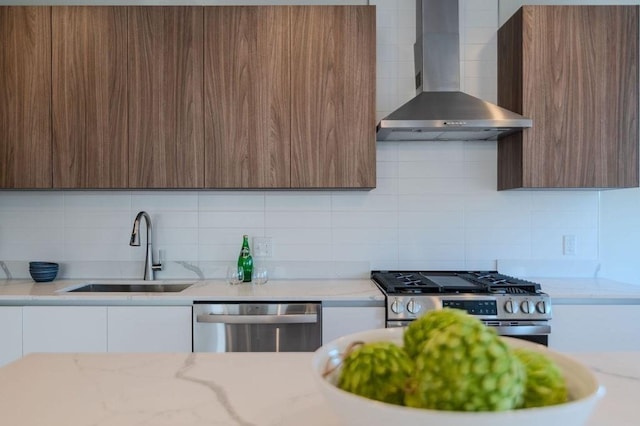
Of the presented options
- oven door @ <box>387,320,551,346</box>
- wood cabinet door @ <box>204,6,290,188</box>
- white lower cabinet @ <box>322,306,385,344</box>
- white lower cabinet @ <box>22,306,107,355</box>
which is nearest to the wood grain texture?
wood cabinet door @ <box>204,6,290,188</box>

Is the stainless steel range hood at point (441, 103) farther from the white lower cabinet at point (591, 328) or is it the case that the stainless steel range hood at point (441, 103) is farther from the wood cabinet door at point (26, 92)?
the wood cabinet door at point (26, 92)

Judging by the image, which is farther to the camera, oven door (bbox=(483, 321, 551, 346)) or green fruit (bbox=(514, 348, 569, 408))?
oven door (bbox=(483, 321, 551, 346))

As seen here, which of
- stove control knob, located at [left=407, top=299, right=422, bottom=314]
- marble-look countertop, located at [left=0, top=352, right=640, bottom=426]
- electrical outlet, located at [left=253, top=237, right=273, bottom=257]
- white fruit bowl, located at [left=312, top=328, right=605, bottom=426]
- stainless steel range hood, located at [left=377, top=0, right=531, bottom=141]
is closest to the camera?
white fruit bowl, located at [left=312, top=328, right=605, bottom=426]

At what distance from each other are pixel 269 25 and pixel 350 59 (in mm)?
493

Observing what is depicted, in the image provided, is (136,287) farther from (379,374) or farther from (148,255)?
(379,374)

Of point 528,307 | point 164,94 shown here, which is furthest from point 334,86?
point 528,307

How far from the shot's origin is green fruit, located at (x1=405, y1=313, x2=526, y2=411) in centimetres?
43

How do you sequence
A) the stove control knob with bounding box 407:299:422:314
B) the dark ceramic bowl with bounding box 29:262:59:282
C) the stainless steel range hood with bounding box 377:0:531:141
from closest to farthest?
the stove control knob with bounding box 407:299:422:314 < the stainless steel range hood with bounding box 377:0:531:141 < the dark ceramic bowl with bounding box 29:262:59:282

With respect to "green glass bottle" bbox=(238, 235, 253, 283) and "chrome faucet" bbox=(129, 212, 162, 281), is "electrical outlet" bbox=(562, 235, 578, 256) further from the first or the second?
"chrome faucet" bbox=(129, 212, 162, 281)

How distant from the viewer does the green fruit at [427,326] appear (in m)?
0.49

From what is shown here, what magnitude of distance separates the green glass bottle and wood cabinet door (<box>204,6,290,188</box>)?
0.44 metres

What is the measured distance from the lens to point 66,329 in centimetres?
206

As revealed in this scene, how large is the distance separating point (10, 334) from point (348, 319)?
5.52ft

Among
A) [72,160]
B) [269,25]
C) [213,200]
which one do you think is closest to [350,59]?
[269,25]
